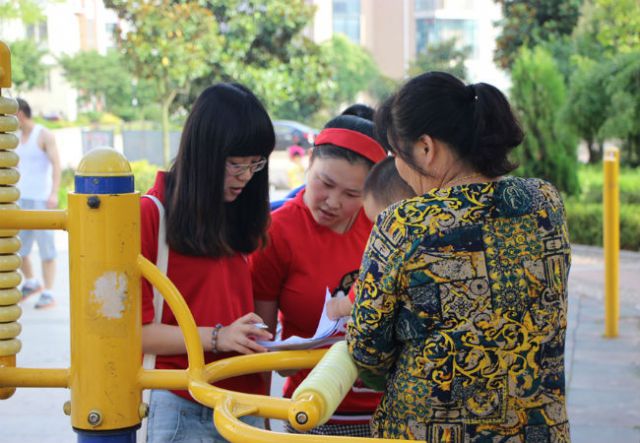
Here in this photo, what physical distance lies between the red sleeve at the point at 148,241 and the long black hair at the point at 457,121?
2.01 ft

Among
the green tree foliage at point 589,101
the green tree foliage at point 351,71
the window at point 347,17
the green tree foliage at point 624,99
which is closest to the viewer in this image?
the green tree foliage at point 624,99

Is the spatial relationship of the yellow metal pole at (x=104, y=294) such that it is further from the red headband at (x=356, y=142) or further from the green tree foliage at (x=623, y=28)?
the green tree foliage at (x=623, y=28)

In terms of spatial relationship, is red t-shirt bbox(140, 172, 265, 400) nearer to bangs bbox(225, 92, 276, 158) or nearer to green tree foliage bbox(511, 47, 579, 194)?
bangs bbox(225, 92, 276, 158)

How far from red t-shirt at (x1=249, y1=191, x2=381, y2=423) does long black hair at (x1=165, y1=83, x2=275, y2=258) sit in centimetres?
23

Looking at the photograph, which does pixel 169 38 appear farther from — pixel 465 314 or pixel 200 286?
pixel 465 314

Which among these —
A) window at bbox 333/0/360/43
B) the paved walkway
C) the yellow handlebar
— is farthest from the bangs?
window at bbox 333/0/360/43

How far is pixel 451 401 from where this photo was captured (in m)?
1.73

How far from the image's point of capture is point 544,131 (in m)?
12.1

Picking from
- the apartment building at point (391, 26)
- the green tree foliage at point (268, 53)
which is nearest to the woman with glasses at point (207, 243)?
the green tree foliage at point (268, 53)

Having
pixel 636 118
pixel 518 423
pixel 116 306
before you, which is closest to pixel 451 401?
pixel 518 423

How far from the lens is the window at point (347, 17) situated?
76750 mm

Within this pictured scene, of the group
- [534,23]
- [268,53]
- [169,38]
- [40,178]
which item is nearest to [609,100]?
[40,178]

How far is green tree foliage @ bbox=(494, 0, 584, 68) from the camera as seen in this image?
70.5 ft

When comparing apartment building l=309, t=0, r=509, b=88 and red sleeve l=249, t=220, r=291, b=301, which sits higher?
apartment building l=309, t=0, r=509, b=88
